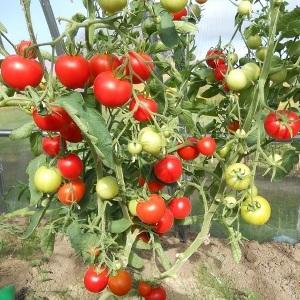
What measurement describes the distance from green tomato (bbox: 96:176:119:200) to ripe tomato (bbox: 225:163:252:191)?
27 cm

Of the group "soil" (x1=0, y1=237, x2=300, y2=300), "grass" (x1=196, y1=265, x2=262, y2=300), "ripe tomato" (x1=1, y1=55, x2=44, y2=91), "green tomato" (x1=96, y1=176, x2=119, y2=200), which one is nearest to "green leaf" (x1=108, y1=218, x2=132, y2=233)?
"green tomato" (x1=96, y1=176, x2=119, y2=200)

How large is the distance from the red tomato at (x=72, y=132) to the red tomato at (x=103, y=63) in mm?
123

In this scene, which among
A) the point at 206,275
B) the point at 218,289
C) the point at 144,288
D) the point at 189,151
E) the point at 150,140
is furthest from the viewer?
the point at 206,275

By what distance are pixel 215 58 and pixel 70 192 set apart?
483 mm

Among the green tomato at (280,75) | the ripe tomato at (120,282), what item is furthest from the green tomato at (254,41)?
the ripe tomato at (120,282)

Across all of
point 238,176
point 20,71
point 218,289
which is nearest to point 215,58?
point 238,176

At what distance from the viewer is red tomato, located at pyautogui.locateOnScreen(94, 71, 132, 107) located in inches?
30.0

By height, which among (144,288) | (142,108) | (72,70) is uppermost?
(72,70)

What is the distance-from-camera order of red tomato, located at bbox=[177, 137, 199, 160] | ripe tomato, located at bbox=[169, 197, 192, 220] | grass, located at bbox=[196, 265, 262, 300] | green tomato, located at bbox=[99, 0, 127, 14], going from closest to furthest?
green tomato, located at bbox=[99, 0, 127, 14]
red tomato, located at bbox=[177, 137, 199, 160]
ripe tomato, located at bbox=[169, 197, 192, 220]
grass, located at bbox=[196, 265, 262, 300]

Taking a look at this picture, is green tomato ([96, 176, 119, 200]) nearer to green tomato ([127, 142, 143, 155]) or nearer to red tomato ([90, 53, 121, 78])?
green tomato ([127, 142, 143, 155])

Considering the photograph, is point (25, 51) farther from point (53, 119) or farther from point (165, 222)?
point (165, 222)

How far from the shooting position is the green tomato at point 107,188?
0.98m

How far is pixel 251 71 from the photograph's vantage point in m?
1.04

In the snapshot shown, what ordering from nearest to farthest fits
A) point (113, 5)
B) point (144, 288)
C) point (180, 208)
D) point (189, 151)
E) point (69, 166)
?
point (113, 5)
point (69, 166)
point (189, 151)
point (180, 208)
point (144, 288)
